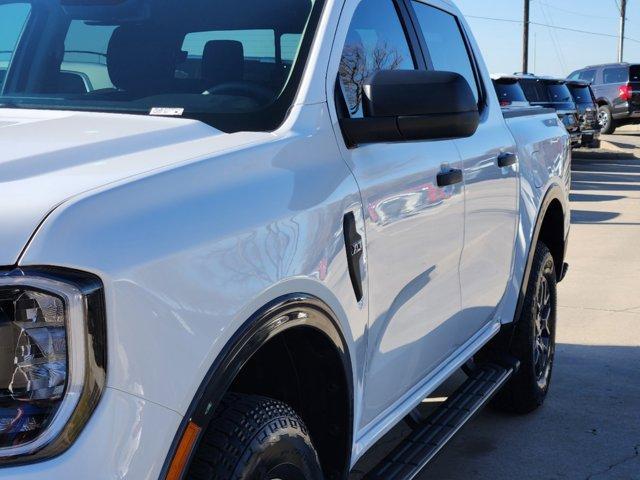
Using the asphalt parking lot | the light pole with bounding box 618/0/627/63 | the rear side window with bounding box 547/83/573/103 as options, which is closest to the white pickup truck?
the asphalt parking lot

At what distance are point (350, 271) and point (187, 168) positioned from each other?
0.64 meters

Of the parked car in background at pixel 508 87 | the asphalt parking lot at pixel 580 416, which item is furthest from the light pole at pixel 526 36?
the asphalt parking lot at pixel 580 416

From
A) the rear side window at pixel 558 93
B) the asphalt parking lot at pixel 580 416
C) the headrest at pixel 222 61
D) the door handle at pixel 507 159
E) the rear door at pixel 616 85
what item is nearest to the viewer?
the headrest at pixel 222 61

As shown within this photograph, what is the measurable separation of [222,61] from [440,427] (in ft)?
5.05

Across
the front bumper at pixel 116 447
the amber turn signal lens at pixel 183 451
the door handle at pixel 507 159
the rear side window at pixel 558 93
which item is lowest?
the rear side window at pixel 558 93

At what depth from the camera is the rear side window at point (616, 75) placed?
29234 millimetres

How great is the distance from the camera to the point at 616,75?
29500 millimetres

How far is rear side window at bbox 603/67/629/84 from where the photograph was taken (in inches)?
1151

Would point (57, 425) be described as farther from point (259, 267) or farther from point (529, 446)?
point (529, 446)

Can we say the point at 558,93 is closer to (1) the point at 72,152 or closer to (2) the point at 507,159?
(2) the point at 507,159

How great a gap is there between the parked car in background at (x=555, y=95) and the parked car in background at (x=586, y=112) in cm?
A: 92

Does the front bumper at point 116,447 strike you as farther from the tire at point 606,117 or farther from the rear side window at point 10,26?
the tire at point 606,117

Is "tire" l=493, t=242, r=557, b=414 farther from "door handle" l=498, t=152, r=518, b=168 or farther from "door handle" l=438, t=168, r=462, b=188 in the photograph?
"door handle" l=438, t=168, r=462, b=188

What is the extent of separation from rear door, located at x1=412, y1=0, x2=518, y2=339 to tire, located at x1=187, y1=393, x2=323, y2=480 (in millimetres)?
1429
